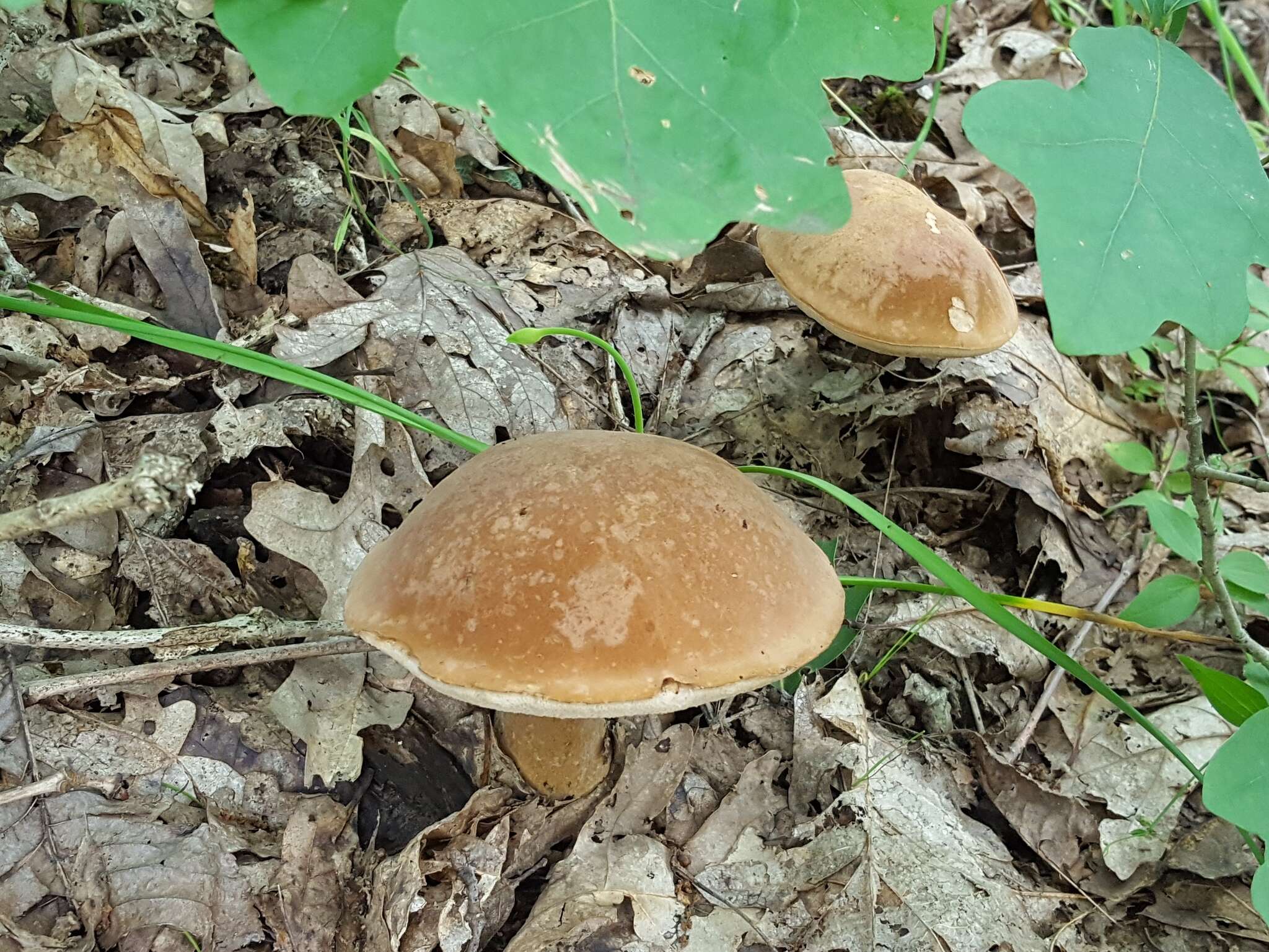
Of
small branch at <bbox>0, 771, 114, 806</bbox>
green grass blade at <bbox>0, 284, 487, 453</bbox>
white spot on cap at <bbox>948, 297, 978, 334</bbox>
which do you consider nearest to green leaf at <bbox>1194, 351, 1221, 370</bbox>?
white spot on cap at <bbox>948, 297, 978, 334</bbox>

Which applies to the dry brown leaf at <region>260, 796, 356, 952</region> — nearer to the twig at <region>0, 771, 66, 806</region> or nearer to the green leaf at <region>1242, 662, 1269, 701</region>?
the twig at <region>0, 771, 66, 806</region>

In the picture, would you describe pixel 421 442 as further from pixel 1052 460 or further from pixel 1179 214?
pixel 1052 460

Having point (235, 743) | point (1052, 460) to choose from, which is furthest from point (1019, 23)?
point (235, 743)

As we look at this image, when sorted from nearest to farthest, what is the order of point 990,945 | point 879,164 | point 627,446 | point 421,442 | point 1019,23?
point 627,446, point 990,945, point 421,442, point 879,164, point 1019,23

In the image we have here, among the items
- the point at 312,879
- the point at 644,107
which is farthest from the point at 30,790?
the point at 644,107

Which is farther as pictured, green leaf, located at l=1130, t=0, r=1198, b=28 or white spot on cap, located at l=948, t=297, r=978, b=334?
white spot on cap, located at l=948, t=297, r=978, b=334
